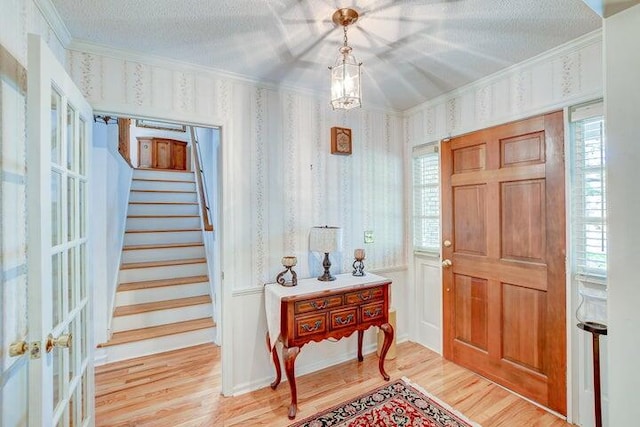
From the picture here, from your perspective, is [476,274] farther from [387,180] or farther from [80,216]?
[80,216]

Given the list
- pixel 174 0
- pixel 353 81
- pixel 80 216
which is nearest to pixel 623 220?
pixel 353 81

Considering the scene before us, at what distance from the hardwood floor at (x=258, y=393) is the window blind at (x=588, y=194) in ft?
3.42

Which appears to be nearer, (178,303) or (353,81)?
(353,81)

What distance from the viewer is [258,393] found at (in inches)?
89.0

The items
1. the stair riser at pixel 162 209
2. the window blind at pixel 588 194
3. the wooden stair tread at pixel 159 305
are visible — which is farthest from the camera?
the stair riser at pixel 162 209

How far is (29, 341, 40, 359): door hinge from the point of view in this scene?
962 mm

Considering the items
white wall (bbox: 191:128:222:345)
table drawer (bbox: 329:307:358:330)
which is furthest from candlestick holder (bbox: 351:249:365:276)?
white wall (bbox: 191:128:222:345)

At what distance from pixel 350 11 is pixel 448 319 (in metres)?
2.56

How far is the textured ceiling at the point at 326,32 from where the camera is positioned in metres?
1.53

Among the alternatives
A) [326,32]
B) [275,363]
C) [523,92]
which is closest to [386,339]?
[275,363]

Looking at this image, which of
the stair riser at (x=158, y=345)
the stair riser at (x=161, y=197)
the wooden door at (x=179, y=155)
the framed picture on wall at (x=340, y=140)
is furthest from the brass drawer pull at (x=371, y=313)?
the wooden door at (x=179, y=155)

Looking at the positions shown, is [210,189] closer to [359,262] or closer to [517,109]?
[359,262]

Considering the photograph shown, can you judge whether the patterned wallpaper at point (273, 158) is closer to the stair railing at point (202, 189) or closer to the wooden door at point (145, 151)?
the stair railing at point (202, 189)

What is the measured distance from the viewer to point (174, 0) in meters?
1.48
